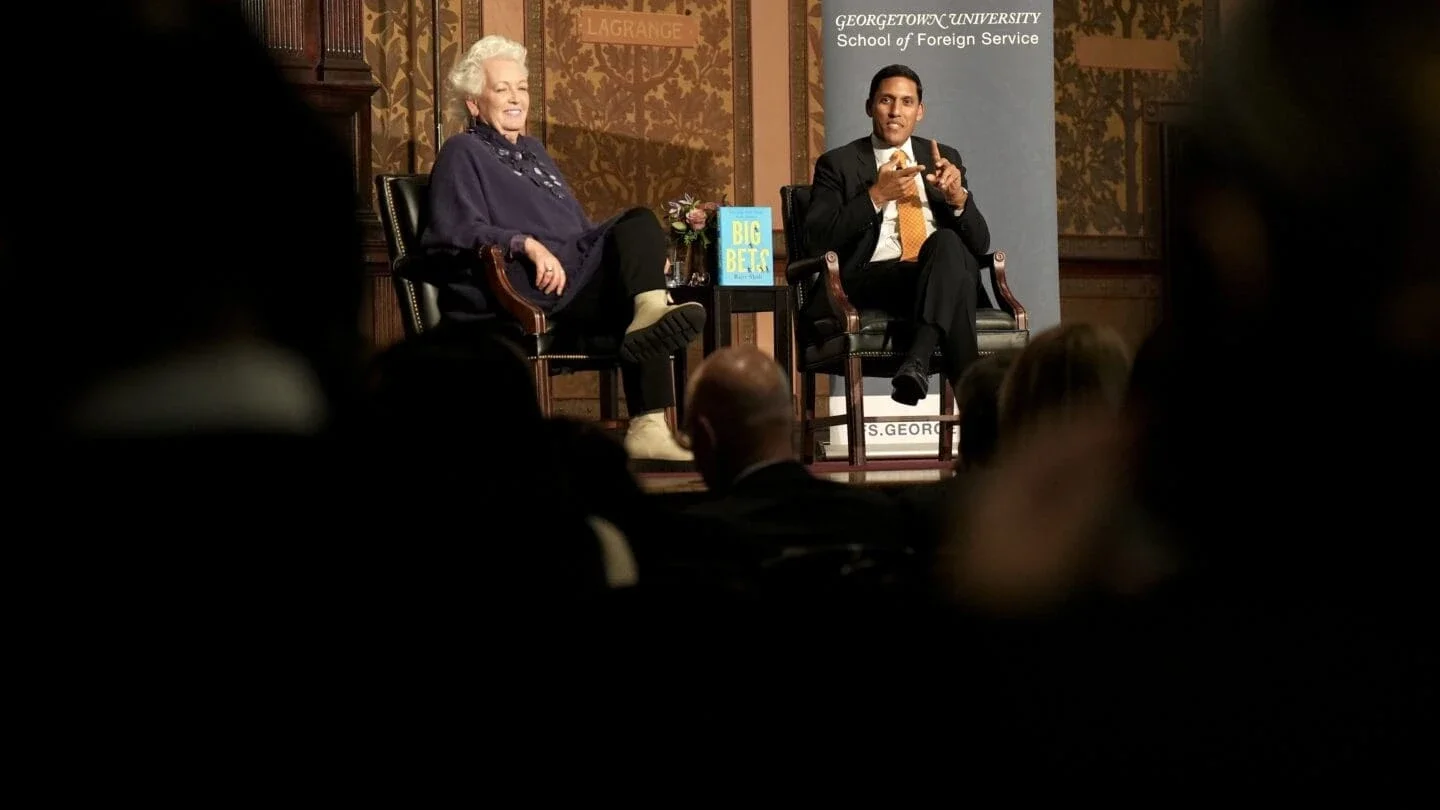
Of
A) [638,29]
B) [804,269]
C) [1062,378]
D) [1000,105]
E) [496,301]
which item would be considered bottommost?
[1062,378]

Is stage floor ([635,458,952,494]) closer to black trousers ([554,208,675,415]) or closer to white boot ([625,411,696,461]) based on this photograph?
white boot ([625,411,696,461])

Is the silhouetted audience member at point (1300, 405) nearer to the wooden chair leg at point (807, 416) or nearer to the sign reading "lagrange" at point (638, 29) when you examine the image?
the wooden chair leg at point (807, 416)

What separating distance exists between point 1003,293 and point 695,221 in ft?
3.10

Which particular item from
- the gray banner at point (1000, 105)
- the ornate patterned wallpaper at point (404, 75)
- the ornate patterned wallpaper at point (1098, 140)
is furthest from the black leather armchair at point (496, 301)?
the ornate patterned wallpaper at point (1098, 140)

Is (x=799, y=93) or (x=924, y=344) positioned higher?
(x=799, y=93)

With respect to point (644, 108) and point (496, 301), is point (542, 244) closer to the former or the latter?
point (496, 301)

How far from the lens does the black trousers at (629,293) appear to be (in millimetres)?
3684

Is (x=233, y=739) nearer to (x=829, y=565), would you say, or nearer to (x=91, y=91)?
(x=91, y=91)

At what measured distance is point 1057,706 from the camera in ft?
2.02

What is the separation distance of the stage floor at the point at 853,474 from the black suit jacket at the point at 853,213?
69 centimetres

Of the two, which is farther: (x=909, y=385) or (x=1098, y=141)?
(x=1098, y=141)

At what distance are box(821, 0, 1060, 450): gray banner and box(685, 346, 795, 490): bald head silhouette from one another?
3364 mm

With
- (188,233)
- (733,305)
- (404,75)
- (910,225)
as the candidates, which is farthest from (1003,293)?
(188,233)

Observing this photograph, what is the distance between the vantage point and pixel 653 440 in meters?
3.53
